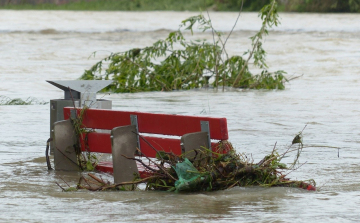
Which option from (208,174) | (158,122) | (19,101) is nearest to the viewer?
(208,174)

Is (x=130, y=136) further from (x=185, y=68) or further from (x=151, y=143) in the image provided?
(x=185, y=68)

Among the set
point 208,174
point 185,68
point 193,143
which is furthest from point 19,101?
point 208,174

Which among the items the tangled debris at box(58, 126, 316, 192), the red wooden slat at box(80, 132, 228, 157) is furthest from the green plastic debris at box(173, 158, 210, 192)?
the red wooden slat at box(80, 132, 228, 157)

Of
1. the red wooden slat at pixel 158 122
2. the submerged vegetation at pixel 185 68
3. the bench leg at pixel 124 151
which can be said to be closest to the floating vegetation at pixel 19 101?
the submerged vegetation at pixel 185 68

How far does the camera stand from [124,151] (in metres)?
6.26

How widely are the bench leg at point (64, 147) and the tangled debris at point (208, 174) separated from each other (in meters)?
1.06

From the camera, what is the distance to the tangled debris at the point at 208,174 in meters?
5.77

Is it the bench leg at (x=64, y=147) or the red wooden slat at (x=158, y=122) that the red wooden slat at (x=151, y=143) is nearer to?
the red wooden slat at (x=158, y=122)

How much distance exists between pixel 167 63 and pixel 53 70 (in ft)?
21.8

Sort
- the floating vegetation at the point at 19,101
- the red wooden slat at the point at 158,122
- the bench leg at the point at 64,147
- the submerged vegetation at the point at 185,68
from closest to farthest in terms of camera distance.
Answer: the red wooden slat at the point at 158,122
the bench leg at the point at 64,147
the floating vegetation at the point at 19,101
the submerged vegetation at the point at 185,68

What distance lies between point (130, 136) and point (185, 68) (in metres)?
9.18

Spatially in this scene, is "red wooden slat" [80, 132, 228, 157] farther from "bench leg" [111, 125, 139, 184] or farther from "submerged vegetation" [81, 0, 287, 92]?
"submerged vegetation" [81, 0, 287, 92]

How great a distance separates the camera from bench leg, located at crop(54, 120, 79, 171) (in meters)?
7.00

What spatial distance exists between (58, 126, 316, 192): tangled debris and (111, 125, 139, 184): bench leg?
205 mm
